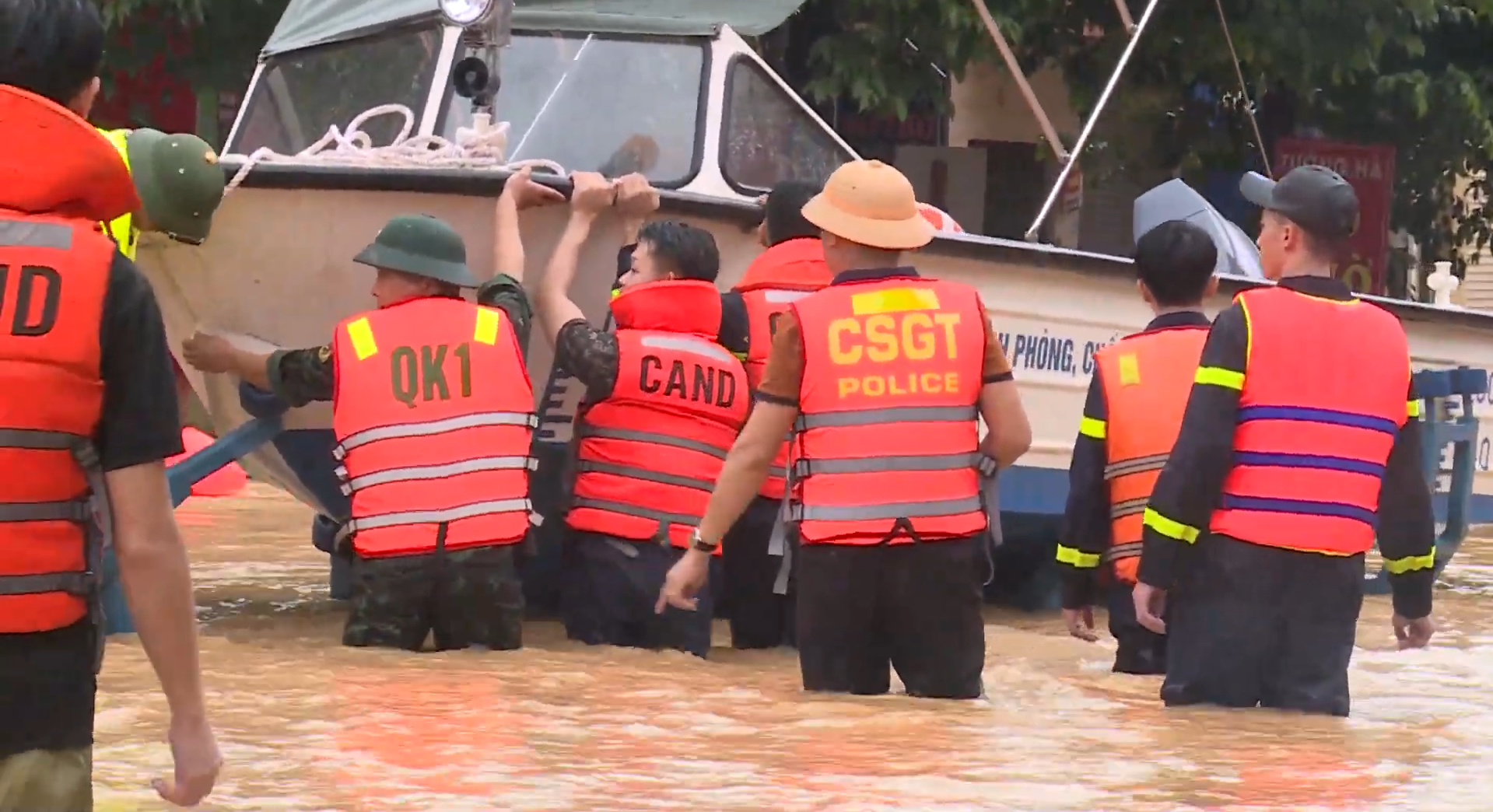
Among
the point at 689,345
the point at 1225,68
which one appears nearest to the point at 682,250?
the point at 689,345

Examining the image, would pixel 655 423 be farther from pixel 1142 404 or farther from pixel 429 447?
pixel 1142 404

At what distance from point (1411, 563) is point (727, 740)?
167 centimetres

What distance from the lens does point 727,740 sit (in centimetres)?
551

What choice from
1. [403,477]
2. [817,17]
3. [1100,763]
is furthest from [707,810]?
[817,17]

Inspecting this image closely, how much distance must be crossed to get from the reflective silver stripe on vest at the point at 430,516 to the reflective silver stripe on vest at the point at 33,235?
3948 millimetres

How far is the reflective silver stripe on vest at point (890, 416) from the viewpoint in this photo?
570 centimetres

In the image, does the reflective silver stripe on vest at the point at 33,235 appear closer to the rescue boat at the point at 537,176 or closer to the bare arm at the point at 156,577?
the bare arm at the point at 156,577

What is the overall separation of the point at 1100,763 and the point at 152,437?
2896 mm

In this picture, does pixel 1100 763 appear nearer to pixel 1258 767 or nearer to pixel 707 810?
pixel 1258 767

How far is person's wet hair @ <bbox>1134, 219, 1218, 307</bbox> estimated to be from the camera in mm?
6477

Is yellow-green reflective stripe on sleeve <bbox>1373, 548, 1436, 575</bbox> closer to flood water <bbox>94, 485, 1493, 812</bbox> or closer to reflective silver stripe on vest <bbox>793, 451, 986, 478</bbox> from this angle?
flood water <bbox>94, 485, 1493, 812</bbox>

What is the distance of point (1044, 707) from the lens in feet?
20.7

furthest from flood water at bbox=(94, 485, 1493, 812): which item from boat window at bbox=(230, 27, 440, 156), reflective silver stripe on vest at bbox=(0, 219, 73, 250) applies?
boat window at bbox=(230, 27, 440, 156)

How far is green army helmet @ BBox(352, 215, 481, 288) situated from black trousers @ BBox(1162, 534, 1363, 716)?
2.46m
